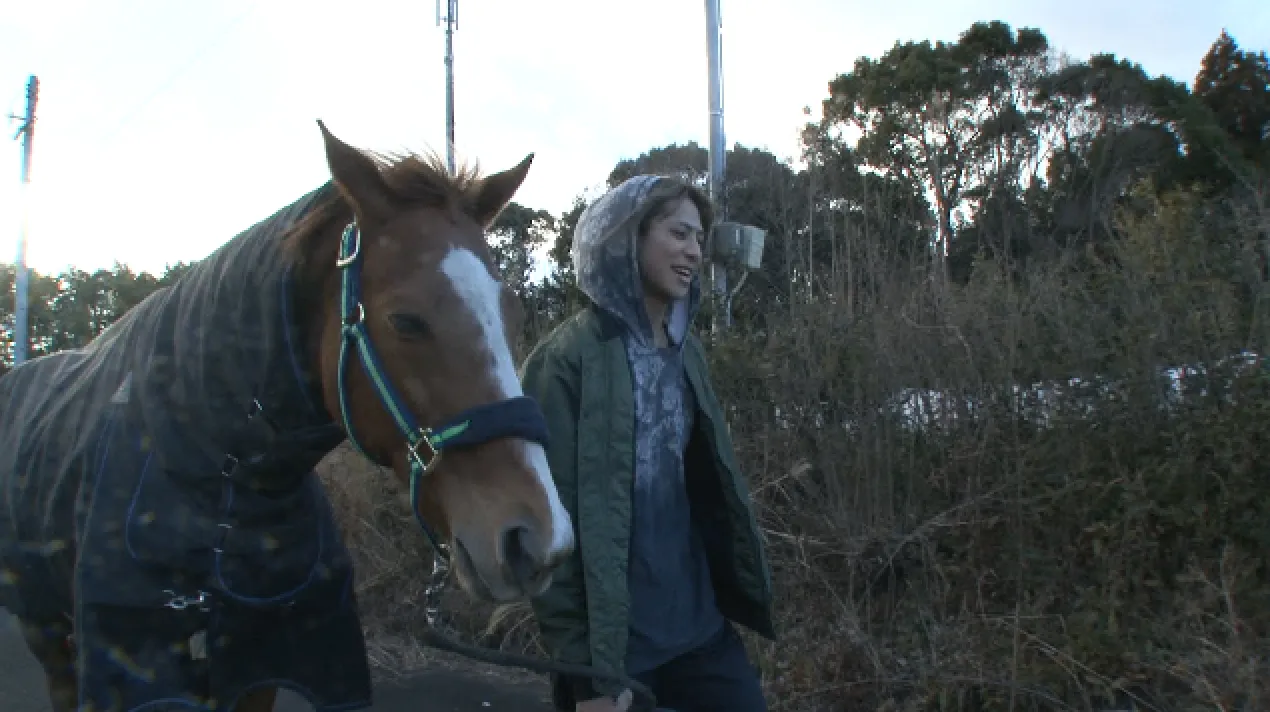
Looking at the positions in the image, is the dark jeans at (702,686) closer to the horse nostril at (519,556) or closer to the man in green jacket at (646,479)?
the man in green jacket at (646,479)

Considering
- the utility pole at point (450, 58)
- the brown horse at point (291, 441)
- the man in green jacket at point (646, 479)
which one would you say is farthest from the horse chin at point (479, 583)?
the utility pole at point (450, 58)

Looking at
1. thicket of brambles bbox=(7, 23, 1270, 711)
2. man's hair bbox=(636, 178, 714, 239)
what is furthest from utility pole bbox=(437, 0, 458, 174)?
man's hair bbox=(636, 178, 714, 239)

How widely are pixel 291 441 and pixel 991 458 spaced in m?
3.27

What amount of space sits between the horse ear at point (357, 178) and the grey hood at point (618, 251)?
57 centimetres

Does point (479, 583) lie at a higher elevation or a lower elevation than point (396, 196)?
lower

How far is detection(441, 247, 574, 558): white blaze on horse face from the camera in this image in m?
1.58

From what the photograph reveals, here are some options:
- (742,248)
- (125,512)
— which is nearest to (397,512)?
(742,248)

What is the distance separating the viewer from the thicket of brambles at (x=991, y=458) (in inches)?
135

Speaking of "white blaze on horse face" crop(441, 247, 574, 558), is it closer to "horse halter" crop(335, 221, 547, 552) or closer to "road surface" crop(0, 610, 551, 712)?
"horse halter" crop(335, 221, 547, 552)

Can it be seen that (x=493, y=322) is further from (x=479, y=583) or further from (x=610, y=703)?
(x=610, y=703)

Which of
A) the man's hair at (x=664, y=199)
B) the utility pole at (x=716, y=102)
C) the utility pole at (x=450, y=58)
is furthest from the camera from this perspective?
the utility pole at (x=450, y=58)

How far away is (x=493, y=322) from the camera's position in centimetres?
A: 168

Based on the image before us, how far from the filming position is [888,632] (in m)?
4.03

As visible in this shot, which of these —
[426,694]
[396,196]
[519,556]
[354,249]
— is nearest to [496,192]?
[396,196]
